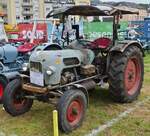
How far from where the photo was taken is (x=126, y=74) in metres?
7.15

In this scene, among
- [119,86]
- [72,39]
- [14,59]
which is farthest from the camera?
[14,59]

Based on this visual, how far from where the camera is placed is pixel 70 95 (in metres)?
5.65

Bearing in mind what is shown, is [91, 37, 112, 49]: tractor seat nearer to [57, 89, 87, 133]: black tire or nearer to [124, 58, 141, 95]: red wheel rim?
[124, 58, 141, 95]: red wheel rim

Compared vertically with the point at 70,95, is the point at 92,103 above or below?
below

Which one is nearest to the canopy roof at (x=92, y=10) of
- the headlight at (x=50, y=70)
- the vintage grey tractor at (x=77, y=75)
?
the vintage grey tractor at (x=77, y=75)

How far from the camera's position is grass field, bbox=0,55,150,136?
18.7 feet

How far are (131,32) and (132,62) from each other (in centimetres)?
1094

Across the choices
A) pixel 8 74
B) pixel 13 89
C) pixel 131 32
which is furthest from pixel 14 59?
pixel 131 32

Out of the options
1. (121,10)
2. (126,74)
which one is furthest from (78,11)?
(126,74)

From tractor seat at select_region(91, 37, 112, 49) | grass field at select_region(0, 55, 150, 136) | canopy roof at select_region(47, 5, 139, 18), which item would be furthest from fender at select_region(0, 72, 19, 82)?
tractor seat at select_region(91, 37, 112, 49)

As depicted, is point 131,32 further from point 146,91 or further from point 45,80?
point 45,80

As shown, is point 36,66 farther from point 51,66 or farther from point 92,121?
point 92,121

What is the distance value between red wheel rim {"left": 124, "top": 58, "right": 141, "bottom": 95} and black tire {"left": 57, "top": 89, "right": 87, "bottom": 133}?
1.55m

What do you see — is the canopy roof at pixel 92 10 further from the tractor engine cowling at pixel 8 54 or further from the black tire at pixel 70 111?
the tractor engine cowling at pixel 8 54
